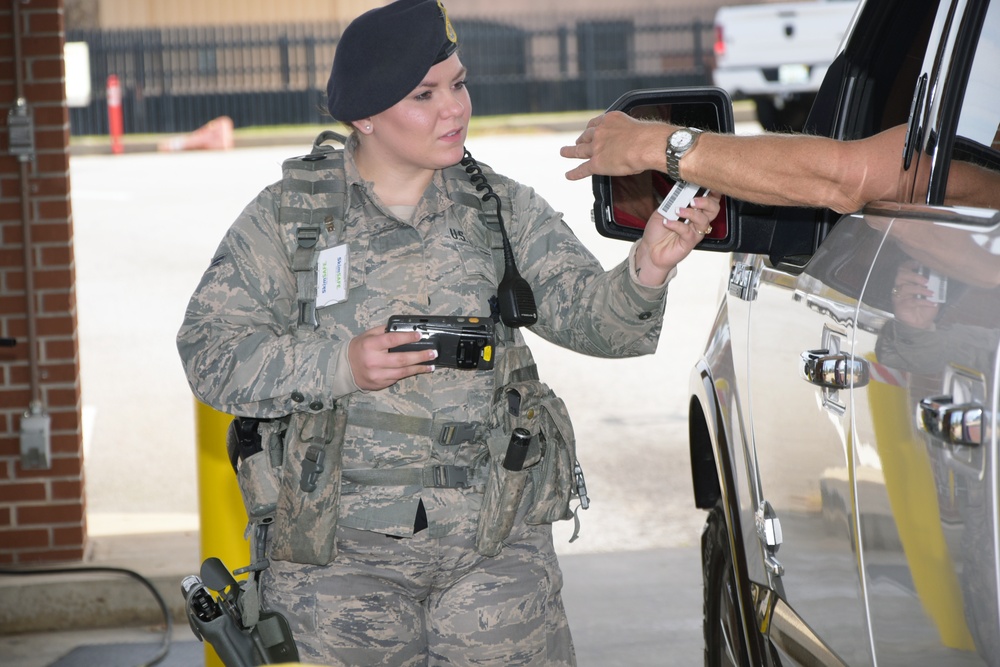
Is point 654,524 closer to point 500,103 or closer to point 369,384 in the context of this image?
point 369,384

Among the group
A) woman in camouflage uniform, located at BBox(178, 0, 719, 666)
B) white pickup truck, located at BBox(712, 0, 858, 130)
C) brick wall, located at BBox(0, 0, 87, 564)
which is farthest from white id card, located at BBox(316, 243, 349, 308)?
white pickup truck, located at BBox(712, 0, 858, 130)

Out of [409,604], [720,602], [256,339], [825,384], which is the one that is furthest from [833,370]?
[720,602]

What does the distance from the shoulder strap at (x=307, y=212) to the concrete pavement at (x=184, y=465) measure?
1.09 m

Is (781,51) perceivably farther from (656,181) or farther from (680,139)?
(680,139)

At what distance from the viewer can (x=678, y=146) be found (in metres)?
2.47

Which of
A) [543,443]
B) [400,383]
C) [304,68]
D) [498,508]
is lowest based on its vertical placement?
[498,508]

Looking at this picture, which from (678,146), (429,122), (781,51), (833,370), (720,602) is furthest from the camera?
(781,51)

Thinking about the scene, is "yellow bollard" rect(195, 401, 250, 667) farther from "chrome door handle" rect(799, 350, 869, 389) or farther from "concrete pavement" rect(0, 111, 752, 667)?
"chrome door handle" rect(799, 350, 869, 389)

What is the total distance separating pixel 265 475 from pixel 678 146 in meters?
1.08

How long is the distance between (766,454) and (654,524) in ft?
11.2

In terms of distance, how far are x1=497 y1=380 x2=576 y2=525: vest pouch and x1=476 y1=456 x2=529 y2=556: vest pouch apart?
0.16ft

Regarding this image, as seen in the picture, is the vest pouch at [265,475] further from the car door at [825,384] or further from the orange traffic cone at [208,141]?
the orange traffic cone at [208,141]

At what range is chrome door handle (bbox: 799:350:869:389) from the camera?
2094 mm

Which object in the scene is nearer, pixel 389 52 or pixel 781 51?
pixel 389 52
